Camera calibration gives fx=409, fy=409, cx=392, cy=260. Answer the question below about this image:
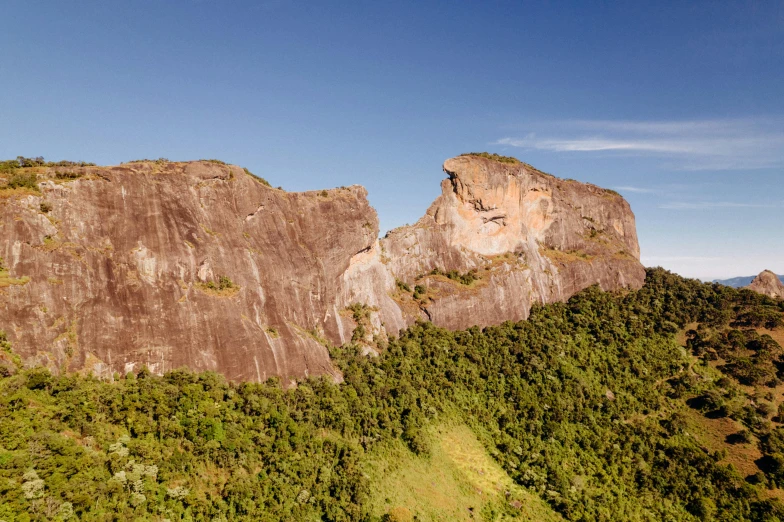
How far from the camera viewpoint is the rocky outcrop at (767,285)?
87.6m

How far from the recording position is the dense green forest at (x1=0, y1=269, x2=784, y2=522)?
999 inches

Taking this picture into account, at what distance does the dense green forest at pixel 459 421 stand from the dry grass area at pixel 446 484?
0.78m

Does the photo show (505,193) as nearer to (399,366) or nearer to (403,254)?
(403,254)

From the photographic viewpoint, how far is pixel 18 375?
25891mm

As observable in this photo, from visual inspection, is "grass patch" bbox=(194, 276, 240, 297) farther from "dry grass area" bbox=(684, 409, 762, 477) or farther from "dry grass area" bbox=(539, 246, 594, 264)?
"dry grass area" bbox=(539, 246, 594, 264)

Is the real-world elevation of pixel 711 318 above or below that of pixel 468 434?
above

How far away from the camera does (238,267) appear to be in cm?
4097

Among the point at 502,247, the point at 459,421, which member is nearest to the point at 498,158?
the point at 502,247

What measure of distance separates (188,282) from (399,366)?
26.0 metres

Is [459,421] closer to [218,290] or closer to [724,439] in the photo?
[724,439]

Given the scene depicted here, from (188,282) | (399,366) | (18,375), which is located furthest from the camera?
(399,366)

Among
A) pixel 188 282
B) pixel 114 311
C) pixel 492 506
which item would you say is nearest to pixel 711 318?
pixel 492 506

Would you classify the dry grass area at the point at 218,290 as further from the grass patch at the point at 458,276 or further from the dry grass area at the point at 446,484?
the grass patch at the point at 458,276

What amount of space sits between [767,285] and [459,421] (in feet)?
282
